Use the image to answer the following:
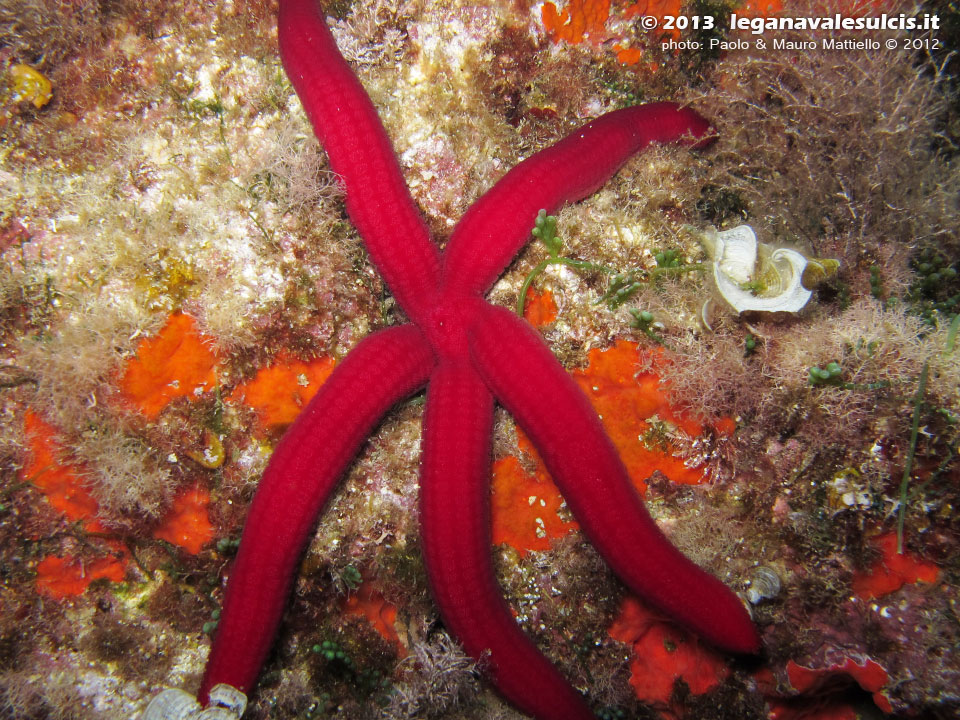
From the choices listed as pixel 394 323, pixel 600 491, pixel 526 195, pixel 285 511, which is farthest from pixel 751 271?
pixel 285 511

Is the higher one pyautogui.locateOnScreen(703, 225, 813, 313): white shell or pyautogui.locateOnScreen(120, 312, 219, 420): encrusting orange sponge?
pyautogui.locateOnScreen(703, 225, 813, 313): white shell

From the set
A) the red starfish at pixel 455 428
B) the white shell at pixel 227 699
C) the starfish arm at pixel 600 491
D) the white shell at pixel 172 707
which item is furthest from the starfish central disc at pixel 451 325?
the white shell at pixel 172 707

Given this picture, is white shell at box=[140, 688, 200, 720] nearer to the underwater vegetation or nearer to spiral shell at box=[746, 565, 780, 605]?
the underwater vegetation

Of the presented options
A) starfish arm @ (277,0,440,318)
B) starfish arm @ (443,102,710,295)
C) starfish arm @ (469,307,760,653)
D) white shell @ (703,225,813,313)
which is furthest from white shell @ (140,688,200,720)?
white shell @ (703,225,813,313)

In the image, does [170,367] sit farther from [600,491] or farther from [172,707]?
[600,491]

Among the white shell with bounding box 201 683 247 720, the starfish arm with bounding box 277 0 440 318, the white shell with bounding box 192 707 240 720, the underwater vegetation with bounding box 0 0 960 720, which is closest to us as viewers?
the white shell with bounding box 192 707 240 720

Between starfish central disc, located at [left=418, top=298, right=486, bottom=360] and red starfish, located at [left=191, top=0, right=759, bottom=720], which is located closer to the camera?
red starfish, located at [left=191, top=0, right=759, bottom=720]
